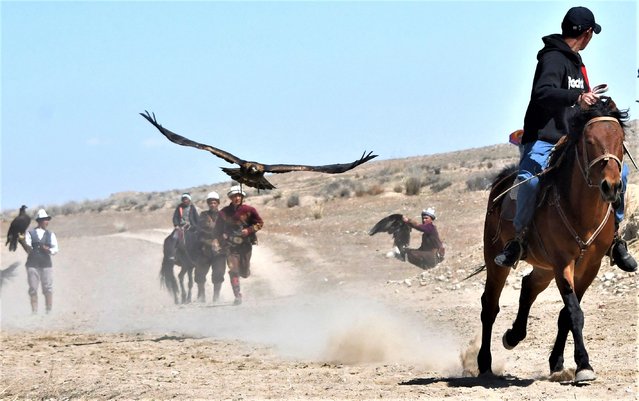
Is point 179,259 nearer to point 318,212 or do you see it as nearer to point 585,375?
point 585,375

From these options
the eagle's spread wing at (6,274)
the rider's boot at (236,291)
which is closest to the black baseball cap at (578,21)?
the rider's boot at (236,291)

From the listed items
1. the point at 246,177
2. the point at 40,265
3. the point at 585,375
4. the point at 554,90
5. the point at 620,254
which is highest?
the point at 554,90

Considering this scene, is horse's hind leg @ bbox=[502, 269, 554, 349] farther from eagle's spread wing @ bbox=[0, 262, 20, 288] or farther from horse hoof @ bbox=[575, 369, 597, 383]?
eagle's spread wing @ bbox=[0, 262, 20, 288]

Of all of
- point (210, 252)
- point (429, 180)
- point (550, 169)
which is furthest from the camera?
point (429, 180)

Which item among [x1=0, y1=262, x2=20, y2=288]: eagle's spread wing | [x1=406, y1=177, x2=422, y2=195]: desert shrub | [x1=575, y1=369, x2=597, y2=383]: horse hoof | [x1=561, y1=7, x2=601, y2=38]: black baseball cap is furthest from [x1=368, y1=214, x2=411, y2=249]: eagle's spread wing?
[x1=406, y1=177, x2=422, y2=195]: desert shrub

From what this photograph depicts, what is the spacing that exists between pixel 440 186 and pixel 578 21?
35.5 meters

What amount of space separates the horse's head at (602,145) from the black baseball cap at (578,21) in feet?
3.02

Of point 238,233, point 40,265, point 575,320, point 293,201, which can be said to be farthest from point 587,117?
point 293,201

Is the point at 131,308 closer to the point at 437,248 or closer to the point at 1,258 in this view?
the point at 437,248

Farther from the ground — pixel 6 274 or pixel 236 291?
pixel 6 274

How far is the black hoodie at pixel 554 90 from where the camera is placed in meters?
9.87

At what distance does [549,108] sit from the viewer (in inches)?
395

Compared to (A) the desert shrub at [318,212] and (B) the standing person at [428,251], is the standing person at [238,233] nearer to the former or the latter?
(B) the standing person at [428,251]

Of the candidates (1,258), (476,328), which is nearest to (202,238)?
Result: (476,328)
